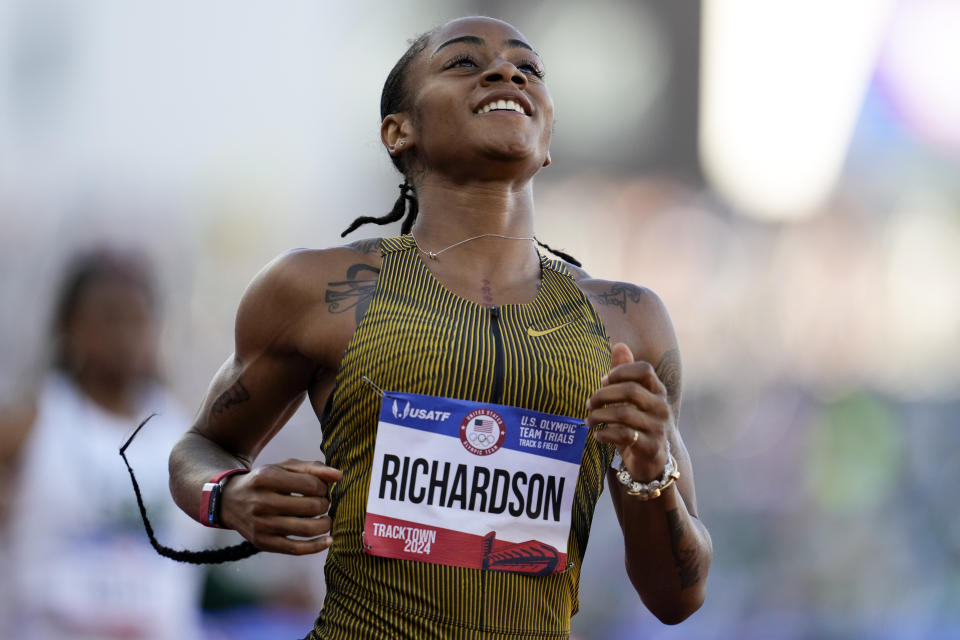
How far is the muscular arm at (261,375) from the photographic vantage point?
241 centimetres

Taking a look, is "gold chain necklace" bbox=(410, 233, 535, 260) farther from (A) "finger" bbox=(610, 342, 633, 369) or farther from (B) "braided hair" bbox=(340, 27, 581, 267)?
(A) "finger" bbox=(610, 342, 633, 369)

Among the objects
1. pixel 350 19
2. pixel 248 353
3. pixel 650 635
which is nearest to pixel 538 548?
pixel 248 353

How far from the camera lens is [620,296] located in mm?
2688

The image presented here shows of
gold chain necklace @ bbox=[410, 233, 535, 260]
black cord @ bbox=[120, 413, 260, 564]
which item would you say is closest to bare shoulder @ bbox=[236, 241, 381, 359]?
gold chain necklace @ bbox=[410, 233, 535, 260]

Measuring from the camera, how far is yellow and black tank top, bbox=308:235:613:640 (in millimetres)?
2213

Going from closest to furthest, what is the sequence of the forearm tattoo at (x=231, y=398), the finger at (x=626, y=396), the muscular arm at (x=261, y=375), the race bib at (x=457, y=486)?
the finger at (x=626, y=396), the race bib at (x=457, y=486), the muscular arm at (x=261, y=375), the forearm tattoo at (x=231, y=398)

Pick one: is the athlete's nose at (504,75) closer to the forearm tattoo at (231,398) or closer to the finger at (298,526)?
the forearm tattoo at (231,398)

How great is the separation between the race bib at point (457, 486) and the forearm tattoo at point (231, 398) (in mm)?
439

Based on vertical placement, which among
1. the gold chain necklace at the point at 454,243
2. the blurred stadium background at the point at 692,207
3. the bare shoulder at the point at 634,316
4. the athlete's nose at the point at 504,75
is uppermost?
the blurred stadium background at the point at 692,207

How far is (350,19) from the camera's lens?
28.7ft

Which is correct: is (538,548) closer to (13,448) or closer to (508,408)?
(508,408)

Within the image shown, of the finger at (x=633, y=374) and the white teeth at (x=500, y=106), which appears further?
the white teeth at (x=500, y=106)

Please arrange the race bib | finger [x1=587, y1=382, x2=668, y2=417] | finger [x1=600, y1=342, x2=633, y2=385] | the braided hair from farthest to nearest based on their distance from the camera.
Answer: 1. the braided hair
2. the race bib
3. finger [x1=600, y1=342, x2=633, y2=385]
4. finger [x1=587, y1=382, x2=668, y2=417]

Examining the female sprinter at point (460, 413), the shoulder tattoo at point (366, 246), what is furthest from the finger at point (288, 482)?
the shoulder tattoo at point (366, 246)
